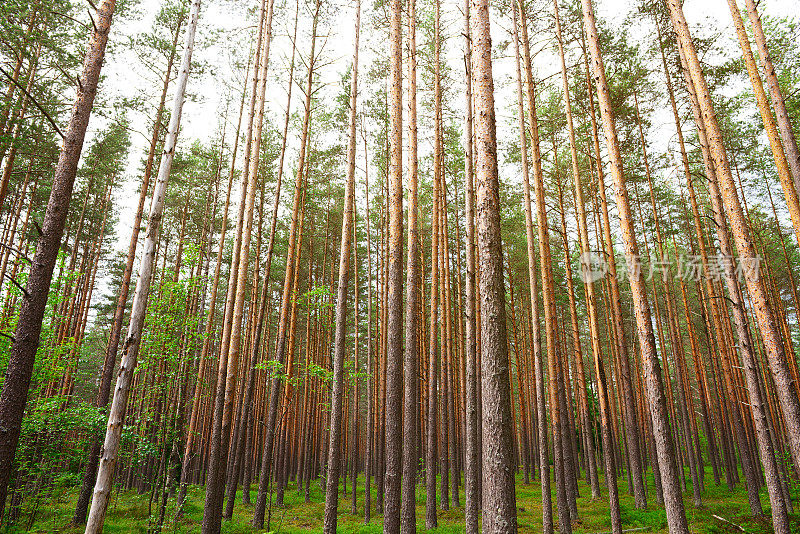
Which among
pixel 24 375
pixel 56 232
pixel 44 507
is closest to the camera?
pixel 24 375

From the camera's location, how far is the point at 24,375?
4449 millimetres

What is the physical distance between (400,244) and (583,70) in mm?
8606

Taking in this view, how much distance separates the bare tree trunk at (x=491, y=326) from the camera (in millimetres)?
3867

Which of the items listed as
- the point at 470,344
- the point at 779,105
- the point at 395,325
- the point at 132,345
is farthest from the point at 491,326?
the point at 779,105

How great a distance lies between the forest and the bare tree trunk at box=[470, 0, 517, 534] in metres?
0.03

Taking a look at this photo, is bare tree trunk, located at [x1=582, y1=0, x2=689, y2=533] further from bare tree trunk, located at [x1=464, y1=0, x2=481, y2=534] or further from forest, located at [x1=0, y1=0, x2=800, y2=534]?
bare tree trunk, located at [x1=464, y1=0, x2=481, y2=534]

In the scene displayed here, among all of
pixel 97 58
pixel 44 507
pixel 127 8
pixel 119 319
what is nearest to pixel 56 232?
pixel 97 58

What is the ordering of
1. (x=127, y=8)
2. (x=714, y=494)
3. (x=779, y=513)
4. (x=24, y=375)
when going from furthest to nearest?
(x=714, y=494), (x=127, y=8), (x=779, y=513), (x=24, y=375)

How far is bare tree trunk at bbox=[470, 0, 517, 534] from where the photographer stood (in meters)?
3.87

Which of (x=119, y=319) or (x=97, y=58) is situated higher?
(x=97, y=58)

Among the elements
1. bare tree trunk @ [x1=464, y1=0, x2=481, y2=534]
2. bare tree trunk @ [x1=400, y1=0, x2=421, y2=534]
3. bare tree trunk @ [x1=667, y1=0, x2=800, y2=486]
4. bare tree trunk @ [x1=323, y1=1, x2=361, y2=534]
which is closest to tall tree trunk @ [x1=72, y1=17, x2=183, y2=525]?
bare tree trunk @ [x1=323, y1=1, x2=361, y2=534]

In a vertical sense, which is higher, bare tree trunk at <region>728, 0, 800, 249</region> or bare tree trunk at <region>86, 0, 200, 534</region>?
bare tree trunk at <region>728, 0, 800, 249</region>

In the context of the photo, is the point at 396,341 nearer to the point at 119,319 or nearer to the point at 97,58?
the point at 97,58

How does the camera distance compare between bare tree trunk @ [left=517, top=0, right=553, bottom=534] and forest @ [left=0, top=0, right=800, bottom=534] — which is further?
bare tree trunk @ [left=517, top=0, right=553, bottom=534]
